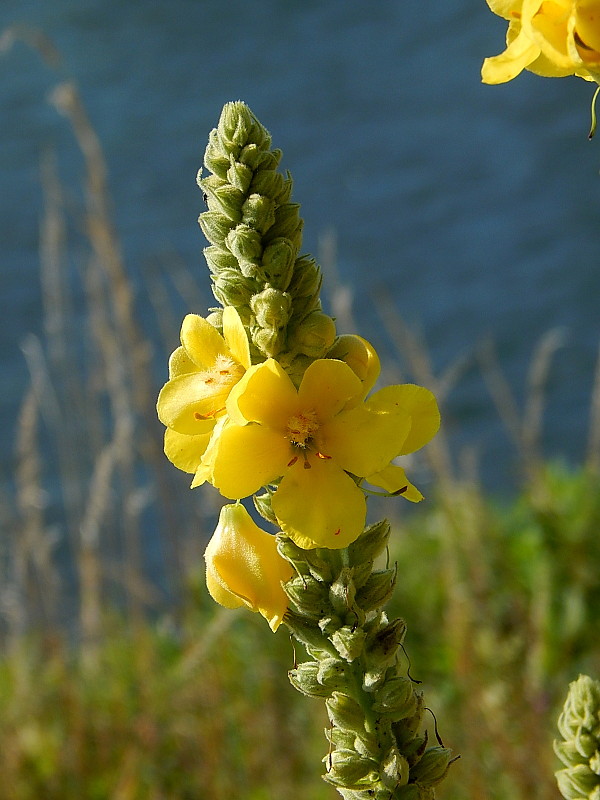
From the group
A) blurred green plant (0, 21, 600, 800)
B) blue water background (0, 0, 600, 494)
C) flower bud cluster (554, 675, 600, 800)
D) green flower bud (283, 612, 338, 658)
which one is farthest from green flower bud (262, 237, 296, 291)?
blue water background (0, 0, 600, 494)

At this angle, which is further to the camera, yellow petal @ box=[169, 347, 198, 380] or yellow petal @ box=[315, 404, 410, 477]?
yellow petal @ box=[169, 347, 198, 380]

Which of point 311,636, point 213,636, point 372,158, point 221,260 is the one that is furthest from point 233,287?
point 372,158

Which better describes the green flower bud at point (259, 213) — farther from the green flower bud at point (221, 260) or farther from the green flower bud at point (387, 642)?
the green flower bud at point (387, 642)

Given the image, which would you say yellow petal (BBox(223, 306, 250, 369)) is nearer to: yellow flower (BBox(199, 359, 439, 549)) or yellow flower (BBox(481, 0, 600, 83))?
yellow flower (BBox(199, 359, 439, 549))

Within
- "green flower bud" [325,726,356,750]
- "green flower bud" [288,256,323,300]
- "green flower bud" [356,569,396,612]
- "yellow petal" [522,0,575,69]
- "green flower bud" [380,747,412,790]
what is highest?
"yellow petal" [522,0,575,69]

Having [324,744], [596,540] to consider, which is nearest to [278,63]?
[596,540]

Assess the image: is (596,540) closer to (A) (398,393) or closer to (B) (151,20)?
(A) (398,393)
